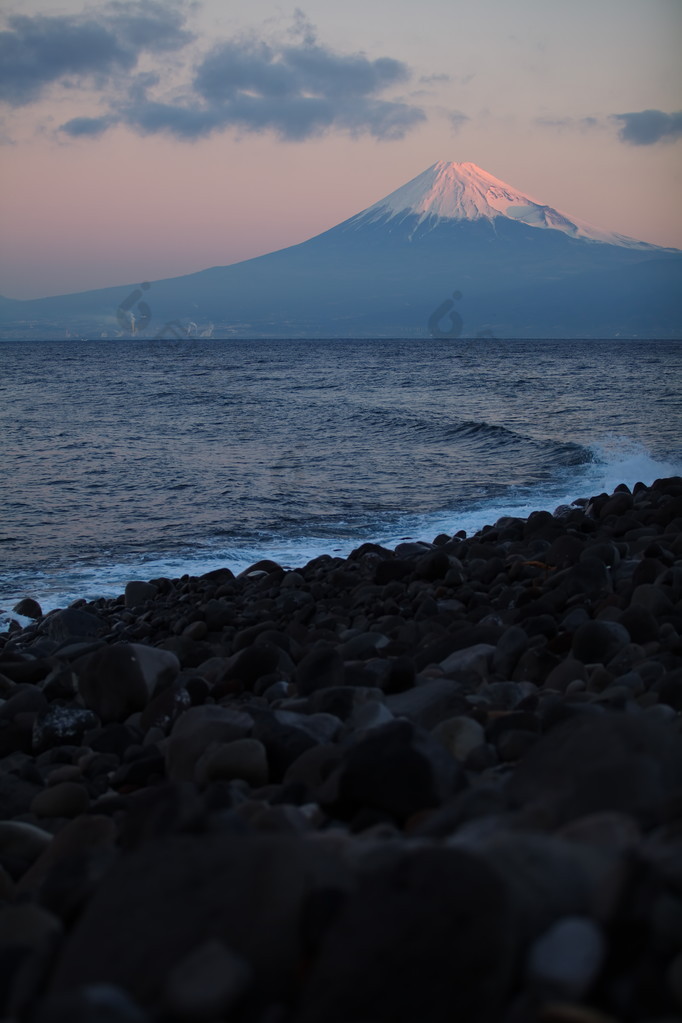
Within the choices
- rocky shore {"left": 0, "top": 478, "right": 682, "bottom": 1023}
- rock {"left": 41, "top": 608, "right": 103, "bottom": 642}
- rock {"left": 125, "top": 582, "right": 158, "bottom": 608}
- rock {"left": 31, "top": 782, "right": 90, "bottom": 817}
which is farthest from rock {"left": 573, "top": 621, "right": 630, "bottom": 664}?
rock {"left": 125, "top": 582, "right": 158, "bottom": 608}

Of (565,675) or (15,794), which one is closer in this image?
(15,794)

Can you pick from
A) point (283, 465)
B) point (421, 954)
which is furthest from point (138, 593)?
point (283, 465)

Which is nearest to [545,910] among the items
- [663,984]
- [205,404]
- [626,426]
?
[663,984]

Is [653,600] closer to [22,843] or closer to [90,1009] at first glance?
[22,843]

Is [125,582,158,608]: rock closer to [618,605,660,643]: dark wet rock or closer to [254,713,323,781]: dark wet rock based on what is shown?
[618,605,660,643]: dark wet rock

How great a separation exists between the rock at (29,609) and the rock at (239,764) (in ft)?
22.8

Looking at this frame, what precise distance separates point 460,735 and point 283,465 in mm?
17440

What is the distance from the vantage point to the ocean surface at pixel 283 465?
1272 cm

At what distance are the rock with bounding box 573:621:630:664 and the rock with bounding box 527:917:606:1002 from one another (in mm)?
3022

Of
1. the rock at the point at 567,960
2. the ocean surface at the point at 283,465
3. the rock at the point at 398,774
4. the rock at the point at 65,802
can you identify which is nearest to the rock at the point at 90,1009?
the rock at the point at 567,960

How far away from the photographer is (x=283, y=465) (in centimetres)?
2044

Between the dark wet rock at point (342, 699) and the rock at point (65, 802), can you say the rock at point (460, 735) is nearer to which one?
the dark wet rock at point (342, 699)

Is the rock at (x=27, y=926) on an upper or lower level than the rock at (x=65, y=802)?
upper

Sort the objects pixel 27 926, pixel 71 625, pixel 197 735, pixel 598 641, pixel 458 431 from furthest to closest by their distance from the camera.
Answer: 1. pixel 458 431
2. pixel 71 625
3. pixel 598 641
4. pixel 197 735
5. pixel 27 926
